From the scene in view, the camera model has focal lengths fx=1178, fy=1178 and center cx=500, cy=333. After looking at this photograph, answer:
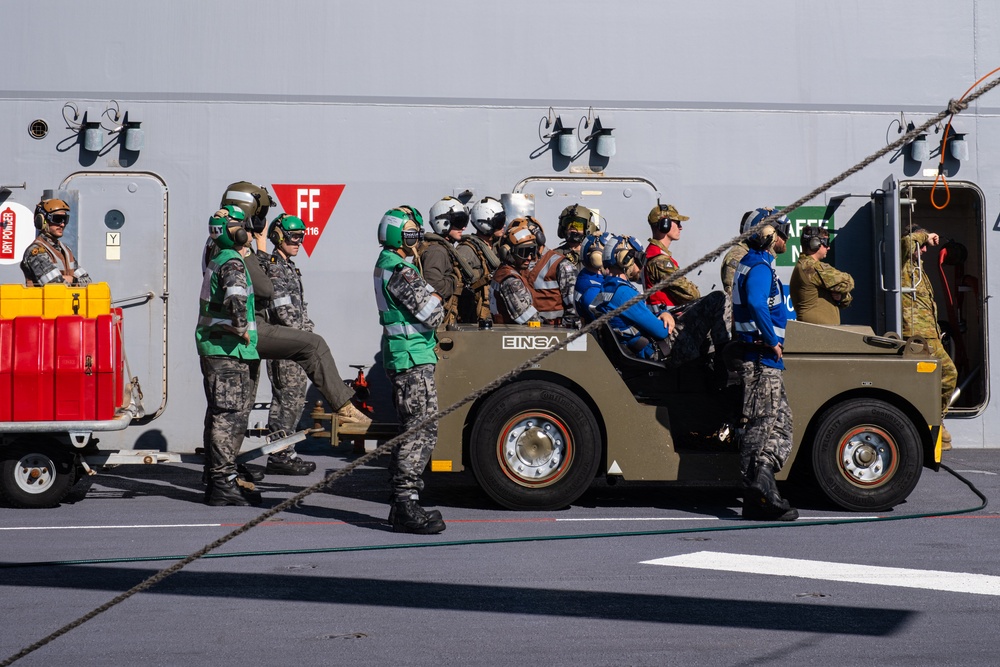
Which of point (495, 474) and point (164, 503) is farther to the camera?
point (164, 503)

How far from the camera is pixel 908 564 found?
6.00 metres

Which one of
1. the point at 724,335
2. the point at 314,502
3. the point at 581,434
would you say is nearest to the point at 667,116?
the point at 724,335

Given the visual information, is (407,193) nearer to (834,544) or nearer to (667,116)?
(667,116)

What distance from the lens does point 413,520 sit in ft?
22.2

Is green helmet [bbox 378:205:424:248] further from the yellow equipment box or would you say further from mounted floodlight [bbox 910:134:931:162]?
mounted floodlight [bbox 910:134:931:162]

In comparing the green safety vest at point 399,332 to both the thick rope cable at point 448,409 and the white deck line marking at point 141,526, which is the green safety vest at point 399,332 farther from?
the thick rope cable at point 448,409

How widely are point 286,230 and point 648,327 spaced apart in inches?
130

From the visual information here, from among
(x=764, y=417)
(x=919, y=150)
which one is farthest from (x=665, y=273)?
(x=919, y=150)

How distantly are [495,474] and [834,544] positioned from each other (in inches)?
81.9

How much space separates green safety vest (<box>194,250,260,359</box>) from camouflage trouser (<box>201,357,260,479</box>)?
0.06 m

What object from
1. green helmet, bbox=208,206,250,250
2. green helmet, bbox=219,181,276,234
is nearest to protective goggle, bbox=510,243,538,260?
green helmet, bbox=219,181,276,234

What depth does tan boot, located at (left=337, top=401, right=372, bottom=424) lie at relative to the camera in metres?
7.63

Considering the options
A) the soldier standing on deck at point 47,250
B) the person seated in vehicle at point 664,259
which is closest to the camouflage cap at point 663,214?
the person seated in vehicle at point 664,259

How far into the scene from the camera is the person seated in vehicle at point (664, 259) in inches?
354
